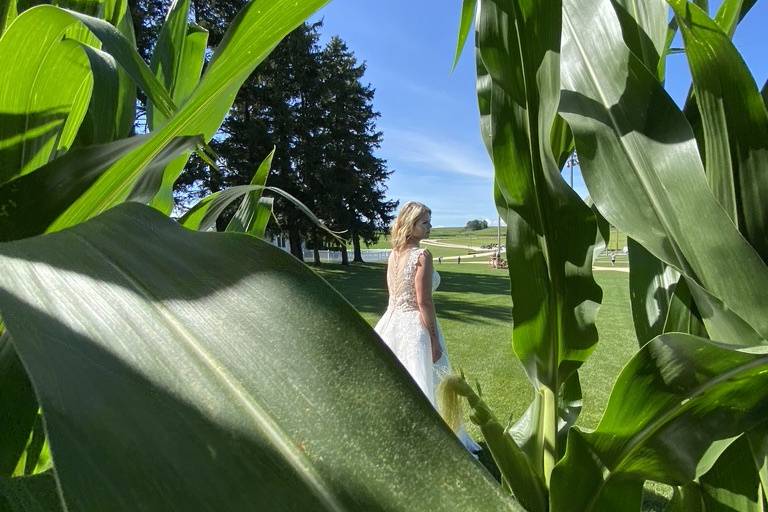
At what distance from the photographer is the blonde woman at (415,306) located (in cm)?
279

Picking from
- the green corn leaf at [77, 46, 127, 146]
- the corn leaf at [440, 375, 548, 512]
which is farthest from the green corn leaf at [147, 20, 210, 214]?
Result: the corn leaf at [440, 375, 548, 512]

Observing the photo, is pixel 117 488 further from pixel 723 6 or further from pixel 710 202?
pixel 723 6

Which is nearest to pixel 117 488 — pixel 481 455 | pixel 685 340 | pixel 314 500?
pixel 314 500

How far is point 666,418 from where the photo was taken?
0.31 metres

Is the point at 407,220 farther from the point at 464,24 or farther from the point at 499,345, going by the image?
the point at 499,345

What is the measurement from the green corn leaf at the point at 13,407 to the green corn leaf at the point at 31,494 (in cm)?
8

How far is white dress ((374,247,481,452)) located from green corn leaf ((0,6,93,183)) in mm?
2503

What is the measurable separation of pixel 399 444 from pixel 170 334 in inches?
3.4

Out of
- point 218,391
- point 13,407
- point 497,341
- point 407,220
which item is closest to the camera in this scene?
point 218,391

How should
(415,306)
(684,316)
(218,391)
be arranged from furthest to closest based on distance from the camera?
(415,306) < (684,316) < (218,391)

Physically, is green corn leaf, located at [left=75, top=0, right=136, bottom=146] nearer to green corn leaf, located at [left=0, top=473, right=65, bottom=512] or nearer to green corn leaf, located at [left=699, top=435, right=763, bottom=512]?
green corn leaf, located at [left=0, top=473, right=65, bottom=512]

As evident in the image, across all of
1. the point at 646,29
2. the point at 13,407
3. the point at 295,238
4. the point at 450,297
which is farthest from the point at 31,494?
the point at 295,238

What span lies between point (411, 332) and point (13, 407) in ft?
8.75

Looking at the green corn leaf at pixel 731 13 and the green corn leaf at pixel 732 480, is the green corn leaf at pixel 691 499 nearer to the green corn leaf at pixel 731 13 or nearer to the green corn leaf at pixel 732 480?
the green corn leaf at pixel 732 480
